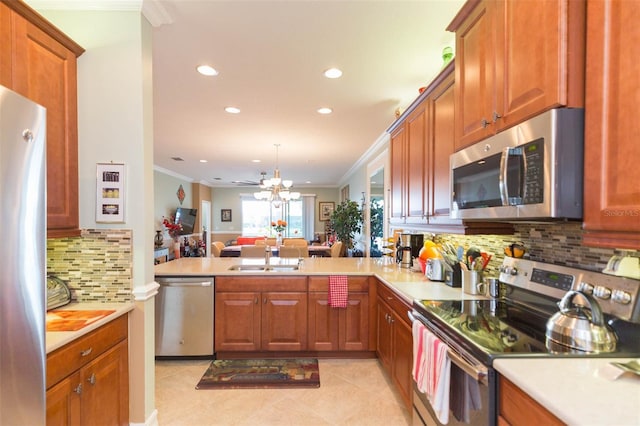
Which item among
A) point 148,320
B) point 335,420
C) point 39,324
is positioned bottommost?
point 335,420

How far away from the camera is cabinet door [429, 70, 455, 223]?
1.94m

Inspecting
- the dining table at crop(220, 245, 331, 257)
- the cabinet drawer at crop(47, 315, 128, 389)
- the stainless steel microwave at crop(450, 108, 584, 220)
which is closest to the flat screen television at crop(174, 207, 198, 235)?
the dining table at crop(220, 245, 331, 257)

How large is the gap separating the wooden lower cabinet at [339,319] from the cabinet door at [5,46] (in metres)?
2.38

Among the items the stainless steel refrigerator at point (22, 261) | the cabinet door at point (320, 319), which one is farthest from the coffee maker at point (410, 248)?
the stainless steel refrigerator at point (22, 261)

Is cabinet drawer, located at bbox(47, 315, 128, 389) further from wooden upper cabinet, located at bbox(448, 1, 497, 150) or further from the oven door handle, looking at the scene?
wooden upper cabinet, located at bbox(448, 1, 497, 150)

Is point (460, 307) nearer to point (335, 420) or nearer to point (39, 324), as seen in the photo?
point (335, 420)

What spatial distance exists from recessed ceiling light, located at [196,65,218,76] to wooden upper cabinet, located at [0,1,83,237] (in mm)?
879

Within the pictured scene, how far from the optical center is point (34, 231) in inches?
40.2

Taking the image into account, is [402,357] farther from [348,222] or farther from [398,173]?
[348,222]

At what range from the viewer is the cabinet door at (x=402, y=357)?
79.2 inches

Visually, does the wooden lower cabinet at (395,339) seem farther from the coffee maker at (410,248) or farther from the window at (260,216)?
the window at (260,216)

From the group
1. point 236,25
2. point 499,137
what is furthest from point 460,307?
point 236,25

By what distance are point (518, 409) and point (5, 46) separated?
2435 millimetres

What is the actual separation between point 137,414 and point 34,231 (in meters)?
1.48
